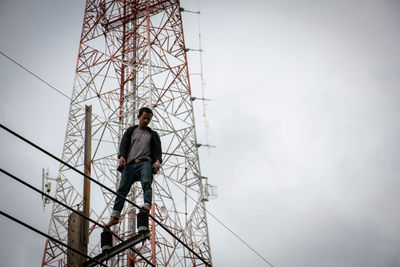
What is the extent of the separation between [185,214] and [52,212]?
4516 millimetres

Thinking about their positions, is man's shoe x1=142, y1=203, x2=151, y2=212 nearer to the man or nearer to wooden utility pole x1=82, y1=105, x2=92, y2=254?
the man

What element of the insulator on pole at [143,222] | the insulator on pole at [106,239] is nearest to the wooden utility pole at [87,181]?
the insulator on pole at [106,239]

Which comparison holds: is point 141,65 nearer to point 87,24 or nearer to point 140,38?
point 140,38

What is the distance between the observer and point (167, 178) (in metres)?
13.4

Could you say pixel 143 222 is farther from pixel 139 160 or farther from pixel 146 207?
pixel 139 160

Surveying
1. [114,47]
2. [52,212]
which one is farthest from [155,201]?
[114,47]

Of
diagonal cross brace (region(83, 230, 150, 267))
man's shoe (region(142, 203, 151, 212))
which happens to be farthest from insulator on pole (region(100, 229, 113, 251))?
man's shoe (region(142, 203, 151, 212))

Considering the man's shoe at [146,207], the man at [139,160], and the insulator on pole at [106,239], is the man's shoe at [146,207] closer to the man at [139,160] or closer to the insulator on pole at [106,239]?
the man at [139,160]

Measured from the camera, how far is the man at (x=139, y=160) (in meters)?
5.55

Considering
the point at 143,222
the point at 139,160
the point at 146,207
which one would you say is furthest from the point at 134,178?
the point at 143,222

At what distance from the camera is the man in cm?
555

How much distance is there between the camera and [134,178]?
5734 mm

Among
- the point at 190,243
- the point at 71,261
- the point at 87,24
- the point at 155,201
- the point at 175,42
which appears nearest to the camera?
the point at 71,261

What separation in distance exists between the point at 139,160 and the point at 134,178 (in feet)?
0.81
